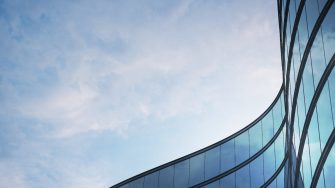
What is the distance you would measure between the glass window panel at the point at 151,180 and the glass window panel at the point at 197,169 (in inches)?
128

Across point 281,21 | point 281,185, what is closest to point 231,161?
point 281,185

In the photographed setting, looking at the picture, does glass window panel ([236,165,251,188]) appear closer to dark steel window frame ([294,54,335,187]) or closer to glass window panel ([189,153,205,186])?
glass window panel ([189,153,205,186])

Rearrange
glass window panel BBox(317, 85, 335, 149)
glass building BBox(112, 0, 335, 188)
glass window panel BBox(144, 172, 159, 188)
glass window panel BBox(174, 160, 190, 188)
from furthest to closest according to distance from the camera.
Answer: glass window panel BBox(144, 172, 159, 188), glass window panel BBox(174, 160, 190, 188), glass building BBox(112, 0, 335, 188), glass window panel BBox(317, 85, 335, 149)

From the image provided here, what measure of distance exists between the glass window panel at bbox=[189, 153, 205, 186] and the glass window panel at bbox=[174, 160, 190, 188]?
15.8 inches

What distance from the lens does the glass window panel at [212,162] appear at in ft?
114

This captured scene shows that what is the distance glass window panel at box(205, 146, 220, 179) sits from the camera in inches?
1371

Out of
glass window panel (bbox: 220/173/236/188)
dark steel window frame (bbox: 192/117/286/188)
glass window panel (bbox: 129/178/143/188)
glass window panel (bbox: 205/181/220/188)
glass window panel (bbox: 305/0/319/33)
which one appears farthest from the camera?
glass window panel (bbox: 129/178/143/188)

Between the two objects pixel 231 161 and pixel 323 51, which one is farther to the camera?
pixel 231 161

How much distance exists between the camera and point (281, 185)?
32.0m

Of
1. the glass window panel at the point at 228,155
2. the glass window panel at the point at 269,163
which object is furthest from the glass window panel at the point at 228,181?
the glass window panel at the point at 269,163

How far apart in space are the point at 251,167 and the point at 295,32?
16.6m

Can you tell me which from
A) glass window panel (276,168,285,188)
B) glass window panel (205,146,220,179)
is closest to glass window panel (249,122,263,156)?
glass window panel (205,146,220,179)

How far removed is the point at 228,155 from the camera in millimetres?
35469

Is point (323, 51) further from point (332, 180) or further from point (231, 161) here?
point (231, 161)
